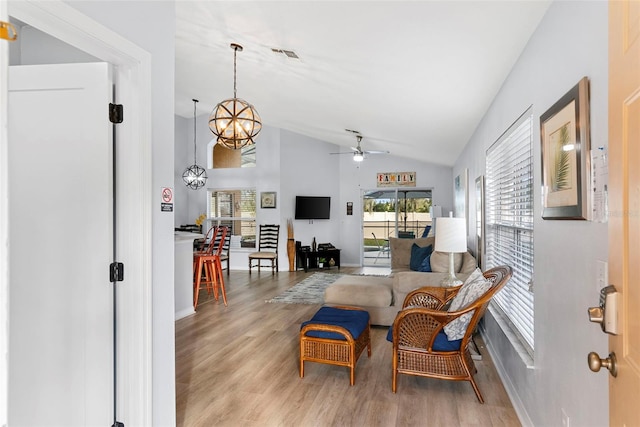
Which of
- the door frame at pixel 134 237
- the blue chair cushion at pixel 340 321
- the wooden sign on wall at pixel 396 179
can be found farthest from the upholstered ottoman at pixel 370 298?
the wooden sign on wall at pixel 396 179

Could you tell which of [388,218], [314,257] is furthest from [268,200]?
[388,218]

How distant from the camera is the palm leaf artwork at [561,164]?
154 cm

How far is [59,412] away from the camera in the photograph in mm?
1658

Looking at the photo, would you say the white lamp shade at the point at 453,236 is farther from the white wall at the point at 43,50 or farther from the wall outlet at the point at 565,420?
the white wall at the point at 43,50

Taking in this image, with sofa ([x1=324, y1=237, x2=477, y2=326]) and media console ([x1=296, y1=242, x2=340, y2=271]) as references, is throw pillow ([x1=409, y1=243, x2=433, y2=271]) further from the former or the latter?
media console ([x1=296, y1=242, x2=340, y2=271])

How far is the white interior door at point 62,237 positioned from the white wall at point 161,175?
0.21 metres

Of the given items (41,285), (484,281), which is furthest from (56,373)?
(484,281)

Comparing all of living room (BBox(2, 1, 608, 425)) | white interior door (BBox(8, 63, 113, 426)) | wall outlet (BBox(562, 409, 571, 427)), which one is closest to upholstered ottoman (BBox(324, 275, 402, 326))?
living room (BBox(2, 1, 608, 425))

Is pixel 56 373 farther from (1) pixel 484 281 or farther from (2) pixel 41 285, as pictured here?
(1) pixel 484 281

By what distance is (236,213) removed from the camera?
9.02 meters

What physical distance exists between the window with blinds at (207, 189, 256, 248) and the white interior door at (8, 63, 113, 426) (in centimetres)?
715

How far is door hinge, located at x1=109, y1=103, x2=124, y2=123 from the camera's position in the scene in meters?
1.67

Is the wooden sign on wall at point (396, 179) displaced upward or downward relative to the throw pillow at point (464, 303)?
upward

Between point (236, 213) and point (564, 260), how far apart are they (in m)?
8.06
